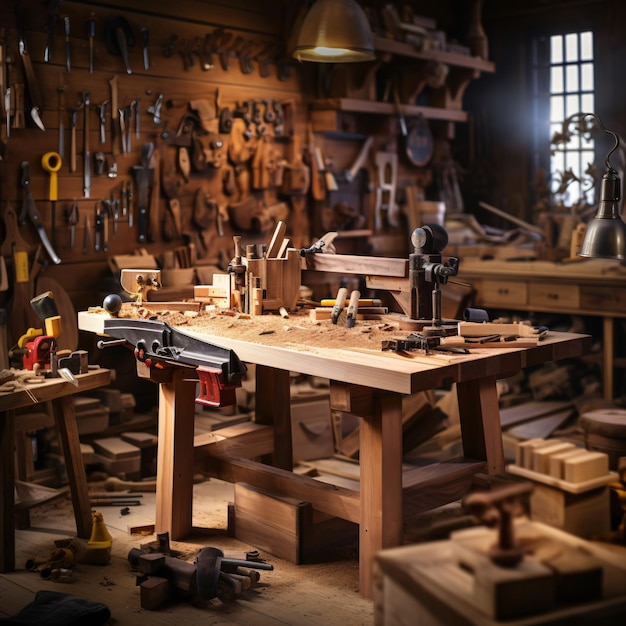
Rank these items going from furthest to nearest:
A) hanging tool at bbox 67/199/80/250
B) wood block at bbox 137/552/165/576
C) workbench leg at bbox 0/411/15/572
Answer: hanging tool at bbox 67/199/80/250 < workbench leg at bbox 0/411/15/572 < wood block at bbox 137/552/165/576

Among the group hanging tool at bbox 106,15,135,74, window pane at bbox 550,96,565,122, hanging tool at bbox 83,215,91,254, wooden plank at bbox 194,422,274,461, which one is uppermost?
hanging tool at bbox 106,15,135,74

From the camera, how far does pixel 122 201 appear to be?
5711 mm

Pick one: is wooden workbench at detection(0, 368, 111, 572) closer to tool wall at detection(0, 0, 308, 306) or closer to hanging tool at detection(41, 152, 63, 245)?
tool wall at detection(0, 0, 308, 306)

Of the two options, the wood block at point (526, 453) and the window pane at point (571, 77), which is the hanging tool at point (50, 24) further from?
the window pane at point (571, 77)

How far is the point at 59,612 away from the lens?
136 inches

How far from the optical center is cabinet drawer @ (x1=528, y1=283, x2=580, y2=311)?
260 inches

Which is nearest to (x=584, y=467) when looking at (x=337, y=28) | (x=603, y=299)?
(x=337, y=28)

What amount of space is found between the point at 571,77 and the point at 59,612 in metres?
6.20

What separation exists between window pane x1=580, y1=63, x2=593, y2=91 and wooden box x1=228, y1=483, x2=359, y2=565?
193 inches

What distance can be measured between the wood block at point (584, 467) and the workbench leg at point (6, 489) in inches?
104

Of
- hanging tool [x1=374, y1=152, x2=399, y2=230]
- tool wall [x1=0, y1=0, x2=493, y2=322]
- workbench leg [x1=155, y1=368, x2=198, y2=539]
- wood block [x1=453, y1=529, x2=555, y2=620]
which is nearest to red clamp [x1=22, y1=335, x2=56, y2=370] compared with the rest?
workbench leg [x1=155, y1=368, x2=198, y2=539]

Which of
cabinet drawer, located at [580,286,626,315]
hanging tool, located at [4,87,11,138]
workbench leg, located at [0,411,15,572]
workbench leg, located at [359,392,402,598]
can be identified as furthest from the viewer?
cabinet drawer, located at [580,286,626,315]

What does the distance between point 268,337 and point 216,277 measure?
923 millimetres

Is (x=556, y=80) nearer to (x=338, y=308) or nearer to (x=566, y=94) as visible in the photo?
(x=566, y=94)
